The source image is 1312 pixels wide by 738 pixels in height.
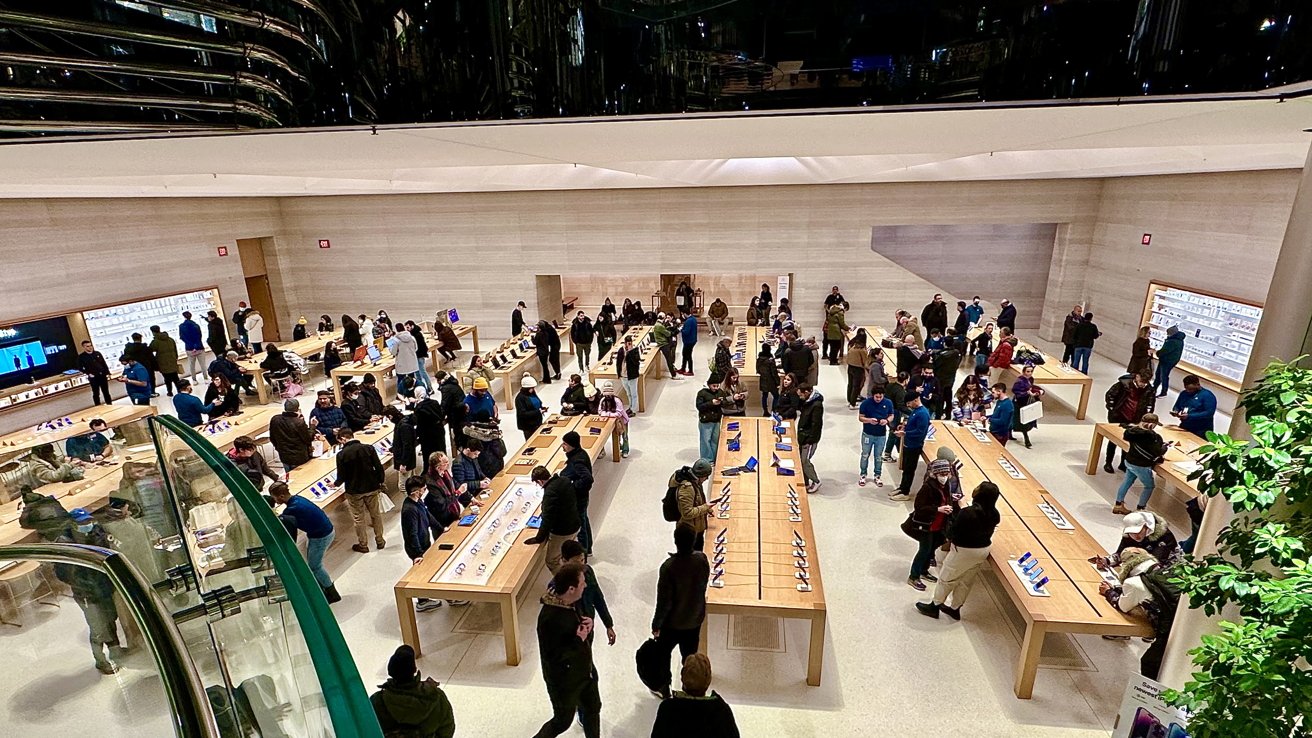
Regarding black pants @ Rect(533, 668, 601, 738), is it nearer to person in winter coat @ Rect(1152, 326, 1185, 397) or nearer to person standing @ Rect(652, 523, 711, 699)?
person standing @ Rect(652, 523, 711, 699)

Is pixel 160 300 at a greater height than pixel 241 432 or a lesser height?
greater

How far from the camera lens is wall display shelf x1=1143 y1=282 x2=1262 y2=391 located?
9.71 metres

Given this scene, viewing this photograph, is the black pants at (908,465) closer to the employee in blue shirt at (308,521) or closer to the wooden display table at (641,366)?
the wooden display table at (641,366)

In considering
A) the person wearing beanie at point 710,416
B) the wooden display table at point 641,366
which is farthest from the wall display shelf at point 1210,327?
the wooden display table at point 641,366

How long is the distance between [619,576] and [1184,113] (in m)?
5.51

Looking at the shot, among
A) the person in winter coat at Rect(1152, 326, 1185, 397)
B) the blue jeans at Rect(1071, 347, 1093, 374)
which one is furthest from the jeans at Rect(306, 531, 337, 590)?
the blue jeans at Rect(1071, 347, 1093, 374)

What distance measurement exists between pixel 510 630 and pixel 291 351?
34.5ft

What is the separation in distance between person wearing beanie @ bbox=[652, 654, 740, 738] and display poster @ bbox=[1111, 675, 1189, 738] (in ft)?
7.73

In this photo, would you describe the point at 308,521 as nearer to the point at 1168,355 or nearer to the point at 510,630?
the point at 510,630

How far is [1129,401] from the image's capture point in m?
7.78

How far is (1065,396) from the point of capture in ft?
36.5

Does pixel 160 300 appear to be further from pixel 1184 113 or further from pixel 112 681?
pixel 1184 113

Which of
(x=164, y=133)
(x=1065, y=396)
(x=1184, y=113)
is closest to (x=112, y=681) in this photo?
(x=164, y=133)

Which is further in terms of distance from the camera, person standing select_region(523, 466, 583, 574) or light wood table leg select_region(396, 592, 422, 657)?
person standing select_region(523, 466, 583, 574)
